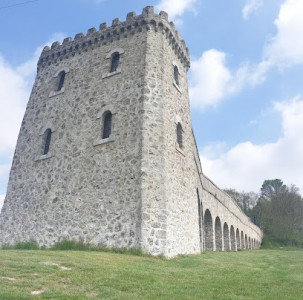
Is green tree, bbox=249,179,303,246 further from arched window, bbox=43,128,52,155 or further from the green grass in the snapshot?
the green grass

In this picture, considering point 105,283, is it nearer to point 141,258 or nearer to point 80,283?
point 80,283

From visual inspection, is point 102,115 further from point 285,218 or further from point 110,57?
point 285,218

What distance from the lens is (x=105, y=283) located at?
5.52 m

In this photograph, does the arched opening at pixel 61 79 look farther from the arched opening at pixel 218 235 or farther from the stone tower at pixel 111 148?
the arched opening at pixel 218 235

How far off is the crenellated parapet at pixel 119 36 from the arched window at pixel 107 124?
14.6ft

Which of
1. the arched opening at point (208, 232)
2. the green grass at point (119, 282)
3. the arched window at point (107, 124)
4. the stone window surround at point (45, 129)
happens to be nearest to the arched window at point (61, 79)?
the stone window surround at point (45, 129)

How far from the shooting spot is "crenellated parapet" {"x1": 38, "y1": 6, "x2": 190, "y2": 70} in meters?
14.2

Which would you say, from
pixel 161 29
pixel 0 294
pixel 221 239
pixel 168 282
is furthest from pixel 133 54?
pixel 221 239

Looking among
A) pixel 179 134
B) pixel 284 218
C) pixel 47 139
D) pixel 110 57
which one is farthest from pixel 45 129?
pixel 284 218

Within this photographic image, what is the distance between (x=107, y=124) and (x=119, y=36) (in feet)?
16.5

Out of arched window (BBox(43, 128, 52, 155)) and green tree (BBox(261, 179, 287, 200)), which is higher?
green tree (BBox(261, 179, 287, 200))

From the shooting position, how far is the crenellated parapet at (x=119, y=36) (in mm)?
14164

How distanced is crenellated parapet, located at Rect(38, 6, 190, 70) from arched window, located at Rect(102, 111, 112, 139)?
14.6ft

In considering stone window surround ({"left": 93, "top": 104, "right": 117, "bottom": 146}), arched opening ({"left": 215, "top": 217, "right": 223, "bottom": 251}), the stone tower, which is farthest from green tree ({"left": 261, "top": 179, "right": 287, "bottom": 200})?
stone window surround ({"left": 93, "top": 104, "right": 117, "bottom": 146})
